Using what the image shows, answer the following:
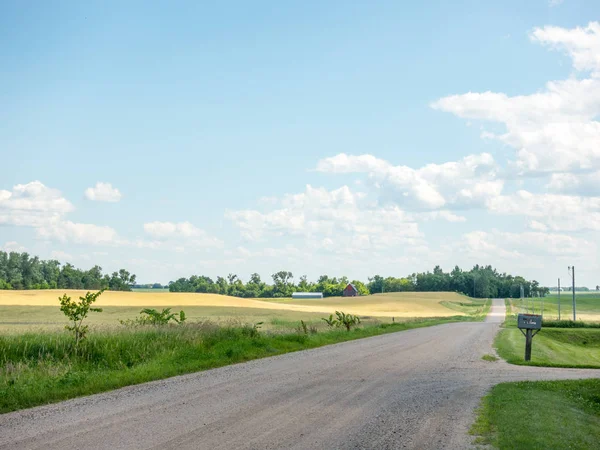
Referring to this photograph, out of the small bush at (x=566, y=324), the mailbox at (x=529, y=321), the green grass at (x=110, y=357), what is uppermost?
the mailbox at (x=529, y=321)

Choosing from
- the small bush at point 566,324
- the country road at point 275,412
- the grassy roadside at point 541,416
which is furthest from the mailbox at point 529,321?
the small bush at point 566,324

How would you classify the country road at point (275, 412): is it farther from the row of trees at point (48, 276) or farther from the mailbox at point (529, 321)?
the row of trees at point (48, 276)

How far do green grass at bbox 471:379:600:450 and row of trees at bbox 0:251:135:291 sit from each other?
149m

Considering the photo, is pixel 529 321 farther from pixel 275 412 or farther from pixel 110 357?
pixel 110 357

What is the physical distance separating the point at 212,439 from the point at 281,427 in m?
1.49

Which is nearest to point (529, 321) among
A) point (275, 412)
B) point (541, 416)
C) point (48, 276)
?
point (541, 416)

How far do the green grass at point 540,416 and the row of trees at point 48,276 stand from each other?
149465mm

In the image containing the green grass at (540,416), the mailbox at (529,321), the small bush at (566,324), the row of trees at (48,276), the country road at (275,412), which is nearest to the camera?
the country road at (275,412)

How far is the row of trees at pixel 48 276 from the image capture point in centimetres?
15938

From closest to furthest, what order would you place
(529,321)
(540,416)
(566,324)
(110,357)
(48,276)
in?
1. (540,416)
2. (110,357)
3. (529,321)
4. (566,324)
5. (48,276)

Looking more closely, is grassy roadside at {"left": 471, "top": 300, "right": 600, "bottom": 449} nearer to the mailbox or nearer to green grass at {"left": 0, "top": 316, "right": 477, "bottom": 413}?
the mailbox

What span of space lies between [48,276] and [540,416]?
178 m

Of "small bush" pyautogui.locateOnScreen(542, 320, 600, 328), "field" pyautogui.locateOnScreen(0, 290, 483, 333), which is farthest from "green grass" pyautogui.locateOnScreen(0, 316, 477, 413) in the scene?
"small bush" pyautogui.locateOnScreen(542, 320, 600, 328)

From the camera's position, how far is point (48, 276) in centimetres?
17362
